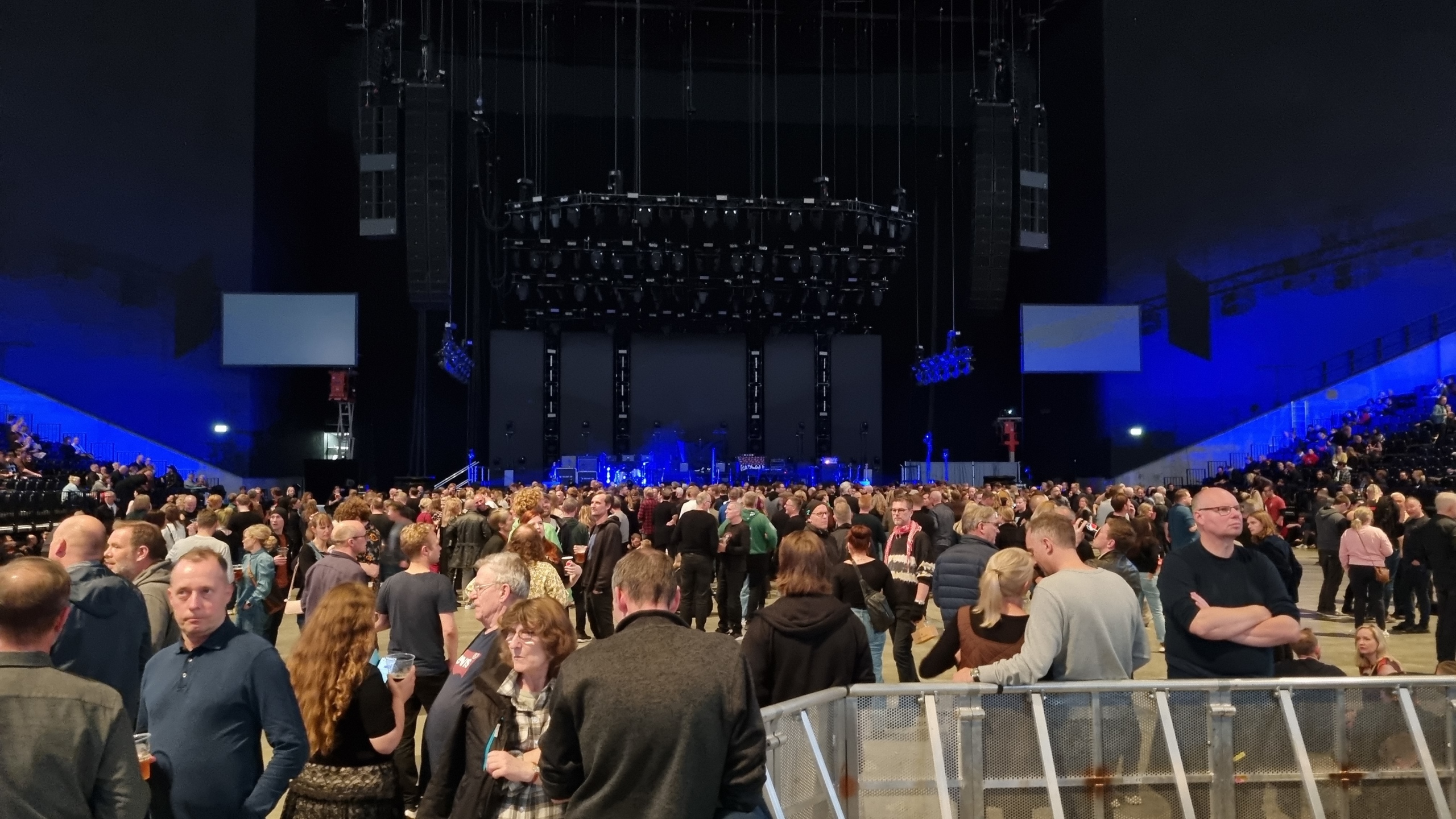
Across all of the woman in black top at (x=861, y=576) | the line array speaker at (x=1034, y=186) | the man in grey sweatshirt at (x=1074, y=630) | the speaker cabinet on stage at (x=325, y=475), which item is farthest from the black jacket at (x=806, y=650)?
the speaker cabinet on stage at (x=325, y=475)

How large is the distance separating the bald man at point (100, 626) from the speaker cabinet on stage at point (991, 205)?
1928 cm

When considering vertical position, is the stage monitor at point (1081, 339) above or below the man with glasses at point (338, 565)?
above

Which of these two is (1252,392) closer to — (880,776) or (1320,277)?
(1320,277)

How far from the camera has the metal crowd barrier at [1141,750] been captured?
4105 mm

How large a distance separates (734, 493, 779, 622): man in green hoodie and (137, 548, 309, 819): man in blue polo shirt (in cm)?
727

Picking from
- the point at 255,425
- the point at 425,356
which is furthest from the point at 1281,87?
the point at 255,425

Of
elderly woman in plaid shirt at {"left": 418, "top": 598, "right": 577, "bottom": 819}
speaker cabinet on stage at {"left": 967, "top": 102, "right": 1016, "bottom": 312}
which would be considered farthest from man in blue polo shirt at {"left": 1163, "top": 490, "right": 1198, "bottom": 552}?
speaker cabinet on stage at {"left": 967, "top": 102, "right": 1016, "bottom": 312}

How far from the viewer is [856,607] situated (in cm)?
598

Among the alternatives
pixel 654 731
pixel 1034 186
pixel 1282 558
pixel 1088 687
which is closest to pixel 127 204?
pixel 1034 186

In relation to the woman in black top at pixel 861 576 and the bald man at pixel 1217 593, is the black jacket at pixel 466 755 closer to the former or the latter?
the bald man at pixel 1217 593

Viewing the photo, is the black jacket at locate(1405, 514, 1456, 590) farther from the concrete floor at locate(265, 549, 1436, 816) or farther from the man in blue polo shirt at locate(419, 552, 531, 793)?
the man in blue polo shirt at locate(419, 552, 531, 793)

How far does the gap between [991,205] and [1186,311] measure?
6134 mm

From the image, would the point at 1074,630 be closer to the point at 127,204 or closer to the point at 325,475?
the point at 325,475

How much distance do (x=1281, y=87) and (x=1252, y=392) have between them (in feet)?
19.9
